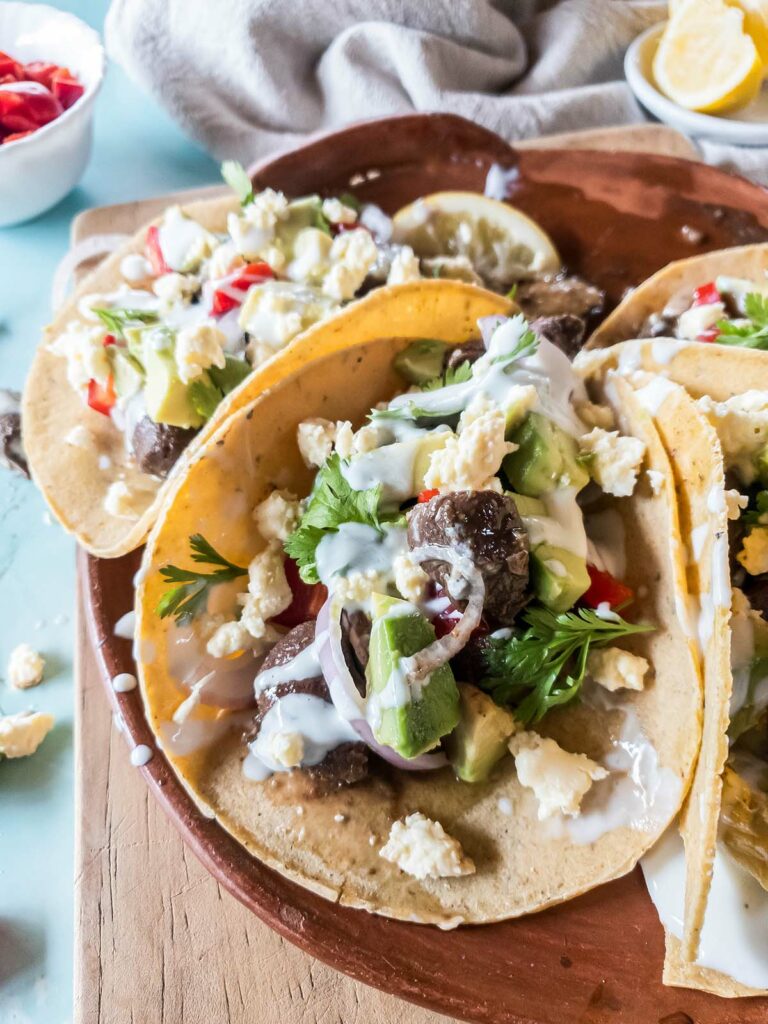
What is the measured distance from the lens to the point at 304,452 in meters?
1.95

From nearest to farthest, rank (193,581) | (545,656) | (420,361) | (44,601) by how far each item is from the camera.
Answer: (545,656), (193,581), (420,361), (44,601)

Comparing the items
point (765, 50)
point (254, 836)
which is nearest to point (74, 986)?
point (254, 836)

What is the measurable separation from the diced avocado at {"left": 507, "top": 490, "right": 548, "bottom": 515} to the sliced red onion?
15.8 inches

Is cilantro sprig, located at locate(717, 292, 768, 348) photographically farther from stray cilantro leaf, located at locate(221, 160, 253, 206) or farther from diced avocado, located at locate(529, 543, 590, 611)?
stray cilantro leaf, located at locate(221, 160, 253, 206)

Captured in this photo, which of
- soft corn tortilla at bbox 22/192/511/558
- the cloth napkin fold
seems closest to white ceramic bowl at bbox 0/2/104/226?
the cloth napkin fold

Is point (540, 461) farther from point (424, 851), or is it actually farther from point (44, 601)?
point (44, 601)

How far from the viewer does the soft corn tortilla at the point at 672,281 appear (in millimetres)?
2355

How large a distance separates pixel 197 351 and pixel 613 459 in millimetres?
963

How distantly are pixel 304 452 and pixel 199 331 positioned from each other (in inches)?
15.1

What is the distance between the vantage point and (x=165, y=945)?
6.21ft

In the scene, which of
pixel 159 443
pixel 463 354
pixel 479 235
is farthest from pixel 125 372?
pixel 479 235

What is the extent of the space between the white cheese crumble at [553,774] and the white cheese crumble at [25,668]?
4.33 feet

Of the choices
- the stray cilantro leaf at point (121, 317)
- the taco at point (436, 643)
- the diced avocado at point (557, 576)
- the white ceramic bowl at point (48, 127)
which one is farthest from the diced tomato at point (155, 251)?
the diced avocado at point (557, 576)

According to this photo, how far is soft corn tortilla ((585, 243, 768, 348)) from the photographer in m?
2.36
